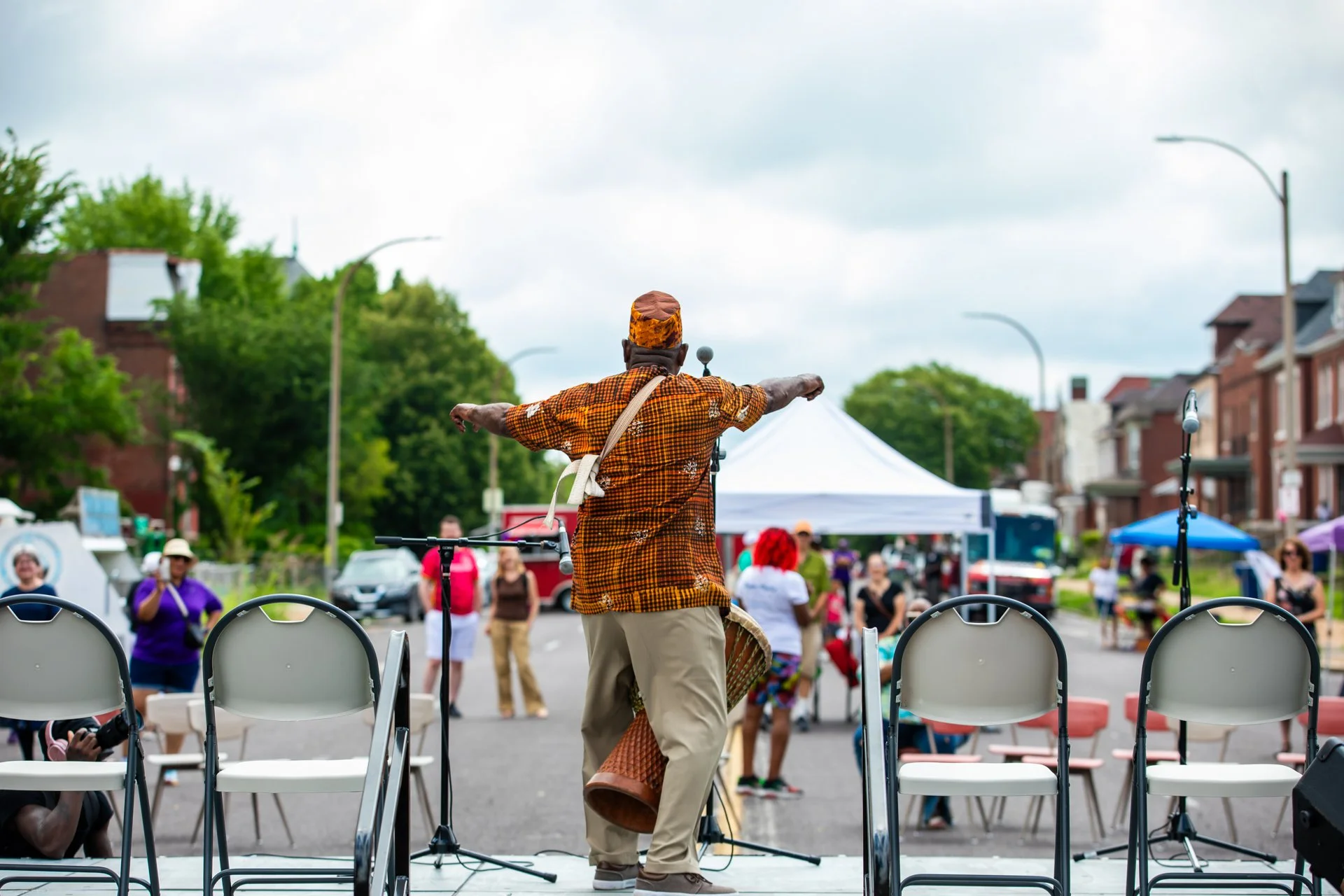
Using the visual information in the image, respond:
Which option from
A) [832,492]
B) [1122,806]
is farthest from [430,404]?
[1122,806]

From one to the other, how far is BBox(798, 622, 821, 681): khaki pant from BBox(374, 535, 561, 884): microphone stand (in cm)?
737

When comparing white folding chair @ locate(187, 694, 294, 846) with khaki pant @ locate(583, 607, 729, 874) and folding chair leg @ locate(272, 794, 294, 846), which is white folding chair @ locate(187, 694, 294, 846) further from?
khaki pant @ locate(583, 607, 729, 874)

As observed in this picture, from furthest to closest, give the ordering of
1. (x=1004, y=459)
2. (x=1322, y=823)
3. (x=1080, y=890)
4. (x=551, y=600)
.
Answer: (x=1004, y=459) → (x=551, y=600) → (x=1080, y=890) → (x=1322, y=823)

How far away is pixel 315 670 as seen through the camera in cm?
452

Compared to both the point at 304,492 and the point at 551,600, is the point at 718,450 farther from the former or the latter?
the point at 304,492

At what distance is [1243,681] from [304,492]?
46.2 m

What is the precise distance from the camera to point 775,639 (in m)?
10.7

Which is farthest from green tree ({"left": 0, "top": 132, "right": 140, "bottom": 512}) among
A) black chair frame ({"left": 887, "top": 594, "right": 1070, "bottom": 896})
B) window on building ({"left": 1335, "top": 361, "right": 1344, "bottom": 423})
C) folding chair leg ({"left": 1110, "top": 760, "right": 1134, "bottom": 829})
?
window on building ({"left": 1335, "top": 361, "right": 1344, "bottom": 423})

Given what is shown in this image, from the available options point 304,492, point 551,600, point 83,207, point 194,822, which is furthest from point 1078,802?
point 83,207

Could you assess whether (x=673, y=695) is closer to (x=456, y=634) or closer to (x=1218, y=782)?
(x=1218, y=782)

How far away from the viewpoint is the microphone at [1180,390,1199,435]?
589cm


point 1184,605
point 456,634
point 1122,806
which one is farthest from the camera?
point 456,634

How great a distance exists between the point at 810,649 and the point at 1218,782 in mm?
8505

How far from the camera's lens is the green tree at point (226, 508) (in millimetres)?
36594
